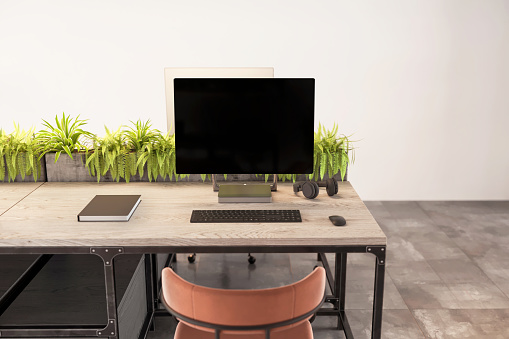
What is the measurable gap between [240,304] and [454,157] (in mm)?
4129

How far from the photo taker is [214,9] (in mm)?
4820

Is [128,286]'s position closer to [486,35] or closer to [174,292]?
[174,292]

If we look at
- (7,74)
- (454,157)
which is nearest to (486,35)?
(454,157)

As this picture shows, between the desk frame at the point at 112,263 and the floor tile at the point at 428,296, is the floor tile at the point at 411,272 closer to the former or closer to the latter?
the floor tile at the point at 428,296

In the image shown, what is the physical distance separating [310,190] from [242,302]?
97cm

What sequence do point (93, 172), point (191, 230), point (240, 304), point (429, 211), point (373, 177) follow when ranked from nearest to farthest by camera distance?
point (240, 304), point (191, 230), point (93, 172), point (429, 211), point (373, 177)

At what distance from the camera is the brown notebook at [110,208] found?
2131 millimetres

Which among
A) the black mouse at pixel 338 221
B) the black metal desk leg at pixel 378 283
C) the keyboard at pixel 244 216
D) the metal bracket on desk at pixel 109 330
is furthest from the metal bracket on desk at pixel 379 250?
the metal bracket on desk at pixel 109 330

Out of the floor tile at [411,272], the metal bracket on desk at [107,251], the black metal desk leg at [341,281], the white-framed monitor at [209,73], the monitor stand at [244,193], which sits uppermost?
the white-framed monitor at [209,73]

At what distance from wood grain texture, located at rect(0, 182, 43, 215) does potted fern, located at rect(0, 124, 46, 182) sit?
0.14 feet

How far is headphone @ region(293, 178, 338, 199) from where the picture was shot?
244 cm

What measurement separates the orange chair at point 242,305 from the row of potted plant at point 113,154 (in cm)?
108

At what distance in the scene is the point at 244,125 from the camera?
2.40 m

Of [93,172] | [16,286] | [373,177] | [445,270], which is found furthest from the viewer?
[373,177]
